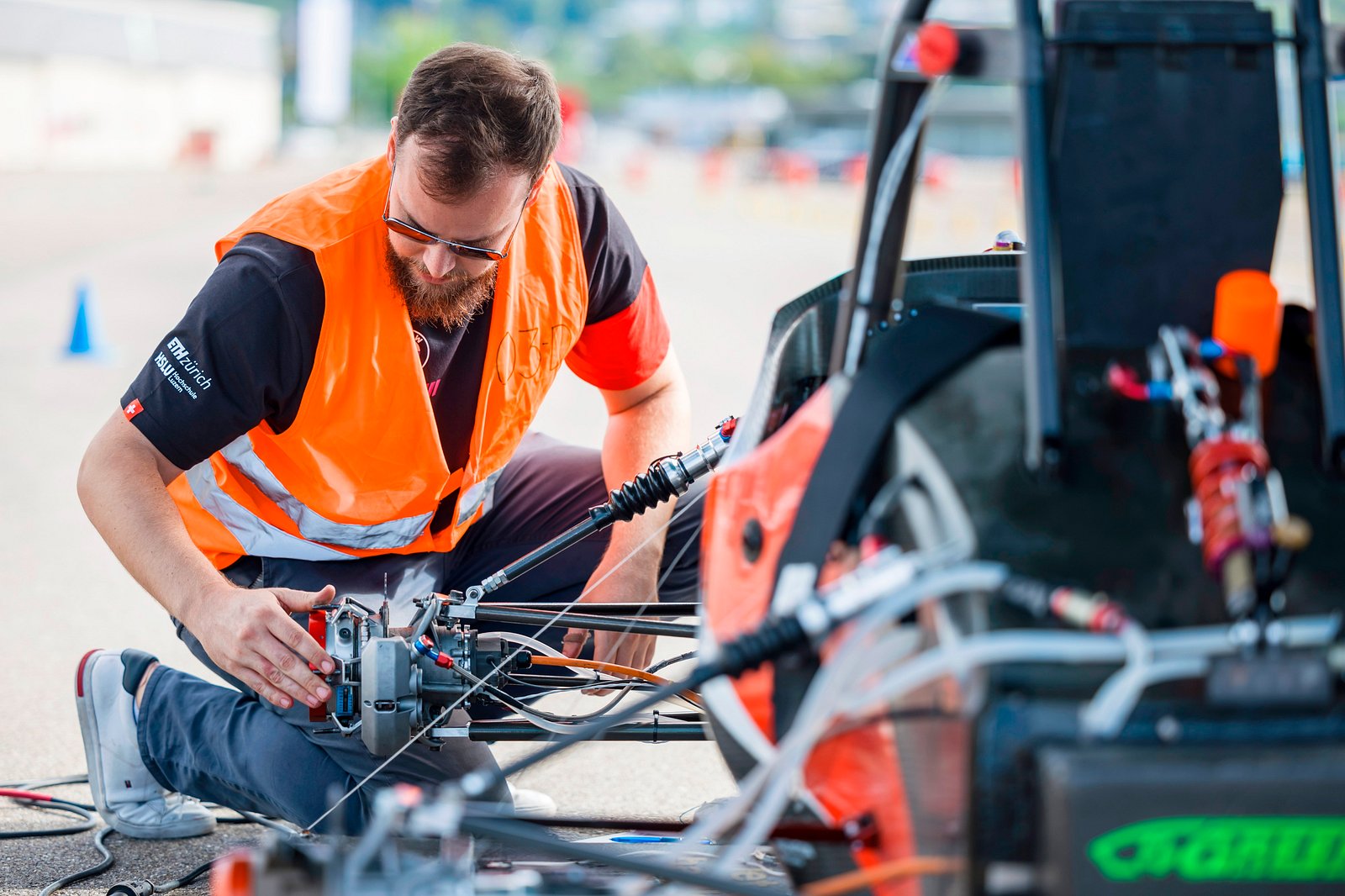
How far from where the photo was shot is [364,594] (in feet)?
9.80

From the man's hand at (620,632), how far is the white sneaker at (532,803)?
1.18ft

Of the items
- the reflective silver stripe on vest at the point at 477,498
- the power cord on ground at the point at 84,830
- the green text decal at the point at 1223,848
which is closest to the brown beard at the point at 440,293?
the reflective silver stripe on vest at the point at 477,498

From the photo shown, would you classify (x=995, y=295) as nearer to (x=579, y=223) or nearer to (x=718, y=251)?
(x=579, y=223)

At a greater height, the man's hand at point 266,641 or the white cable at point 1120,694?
the white cable at point 1120,694

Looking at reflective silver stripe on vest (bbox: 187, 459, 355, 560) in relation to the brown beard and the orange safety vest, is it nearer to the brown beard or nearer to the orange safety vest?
the orange safety vest

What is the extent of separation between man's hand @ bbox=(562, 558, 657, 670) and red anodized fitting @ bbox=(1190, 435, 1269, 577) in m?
Result: 1.43

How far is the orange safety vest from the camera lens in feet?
8.75

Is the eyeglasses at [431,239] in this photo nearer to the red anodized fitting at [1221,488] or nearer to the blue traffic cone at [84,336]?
the red anodized fitting at [1221,488]

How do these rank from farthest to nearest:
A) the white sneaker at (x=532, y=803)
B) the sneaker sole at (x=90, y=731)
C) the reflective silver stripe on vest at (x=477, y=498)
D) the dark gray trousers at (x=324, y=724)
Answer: the reflective silver stripe on vest at (x=477, y=498) < the white sneaker at (x=532, y=803) < the sneaker sole at (x=90, y=731) < the dark gray trousers at (x=324, y=724)

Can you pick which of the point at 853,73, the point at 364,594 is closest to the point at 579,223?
the point at 364,594

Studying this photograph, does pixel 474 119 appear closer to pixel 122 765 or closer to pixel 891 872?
pixel 122 765

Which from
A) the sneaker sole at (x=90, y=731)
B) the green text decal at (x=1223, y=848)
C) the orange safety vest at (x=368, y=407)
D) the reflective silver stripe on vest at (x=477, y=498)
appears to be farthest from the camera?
the reflective silver stripe on vest at (x=477, y=498)

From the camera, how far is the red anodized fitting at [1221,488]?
126cm

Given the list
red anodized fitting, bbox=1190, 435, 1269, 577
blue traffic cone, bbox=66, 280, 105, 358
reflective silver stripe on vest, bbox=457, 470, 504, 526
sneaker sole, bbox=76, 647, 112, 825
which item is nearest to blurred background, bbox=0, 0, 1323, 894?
blue traffic cone, bbox=66, 280, 105, 358
